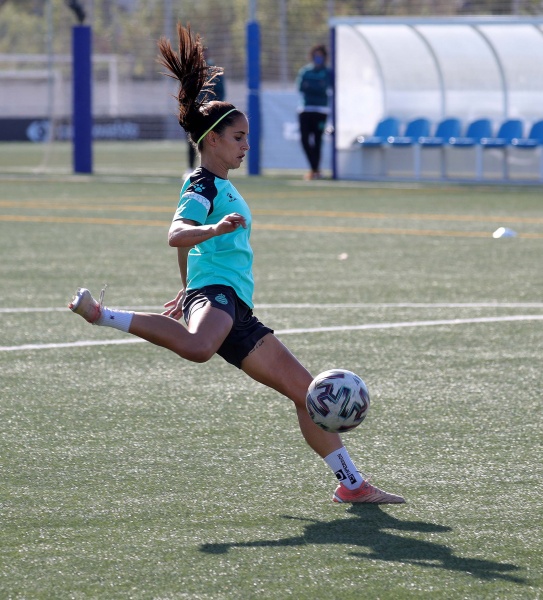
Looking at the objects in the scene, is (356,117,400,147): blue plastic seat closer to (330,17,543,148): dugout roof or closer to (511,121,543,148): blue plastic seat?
(330,17,543,148): dugout roof

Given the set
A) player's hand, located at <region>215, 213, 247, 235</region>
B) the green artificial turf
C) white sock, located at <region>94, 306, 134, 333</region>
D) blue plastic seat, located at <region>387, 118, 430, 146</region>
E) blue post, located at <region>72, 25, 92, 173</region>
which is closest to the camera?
the green artificial turf

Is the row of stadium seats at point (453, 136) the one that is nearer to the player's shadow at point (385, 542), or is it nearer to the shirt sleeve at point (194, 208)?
the shirt sleeve at point (194, 208)

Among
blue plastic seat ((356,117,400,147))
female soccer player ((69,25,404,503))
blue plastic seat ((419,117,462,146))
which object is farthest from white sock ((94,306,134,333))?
blue plastic seat ((419,117,462,146))

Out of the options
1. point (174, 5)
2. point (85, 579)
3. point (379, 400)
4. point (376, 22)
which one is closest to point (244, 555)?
point (85, 579)

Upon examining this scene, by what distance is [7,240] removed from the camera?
14516mm

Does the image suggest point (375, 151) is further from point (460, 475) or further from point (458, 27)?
point (460, 475)

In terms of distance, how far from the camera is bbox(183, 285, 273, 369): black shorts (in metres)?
5.05

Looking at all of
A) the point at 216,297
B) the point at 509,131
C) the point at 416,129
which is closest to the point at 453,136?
the point at 416,129

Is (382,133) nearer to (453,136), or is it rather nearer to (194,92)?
(453,136)

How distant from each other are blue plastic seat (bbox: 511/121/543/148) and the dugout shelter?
0.06 ft

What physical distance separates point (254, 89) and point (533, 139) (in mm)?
5726

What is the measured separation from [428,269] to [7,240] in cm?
505

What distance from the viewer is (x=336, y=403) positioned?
4934mm

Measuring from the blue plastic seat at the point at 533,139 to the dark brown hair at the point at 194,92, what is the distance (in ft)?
60.7
